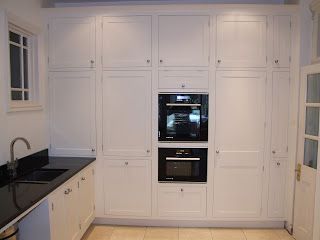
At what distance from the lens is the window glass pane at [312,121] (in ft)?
9.55

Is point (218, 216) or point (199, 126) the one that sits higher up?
point (199, 126)

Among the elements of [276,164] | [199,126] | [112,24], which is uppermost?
[112,24]

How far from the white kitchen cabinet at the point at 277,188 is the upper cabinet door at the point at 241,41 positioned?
1188 millimetres

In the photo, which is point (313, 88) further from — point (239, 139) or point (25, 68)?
point (25, 68)

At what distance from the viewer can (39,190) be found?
2.16 m

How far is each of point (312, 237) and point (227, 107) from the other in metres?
1.57

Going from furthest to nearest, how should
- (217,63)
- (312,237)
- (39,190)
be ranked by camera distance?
(217,63), (312,237), (39,190)

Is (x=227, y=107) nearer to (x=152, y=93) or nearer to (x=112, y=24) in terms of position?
(x=152, y=93)

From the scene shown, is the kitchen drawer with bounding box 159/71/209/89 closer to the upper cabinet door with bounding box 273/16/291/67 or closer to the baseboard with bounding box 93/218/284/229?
the upper cabinet door with bounding box 273/16/291/67

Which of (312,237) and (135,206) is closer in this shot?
(312,237)

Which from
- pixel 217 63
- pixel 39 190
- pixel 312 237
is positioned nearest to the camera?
pixel 39 190

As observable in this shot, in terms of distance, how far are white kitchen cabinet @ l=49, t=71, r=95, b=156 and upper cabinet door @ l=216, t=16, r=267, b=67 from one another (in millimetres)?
1564

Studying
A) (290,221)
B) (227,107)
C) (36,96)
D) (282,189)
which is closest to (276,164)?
(282,189)

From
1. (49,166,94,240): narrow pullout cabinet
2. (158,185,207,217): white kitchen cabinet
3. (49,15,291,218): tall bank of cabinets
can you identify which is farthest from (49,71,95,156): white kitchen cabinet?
(158,185,207,217): white kitchen cabinet
